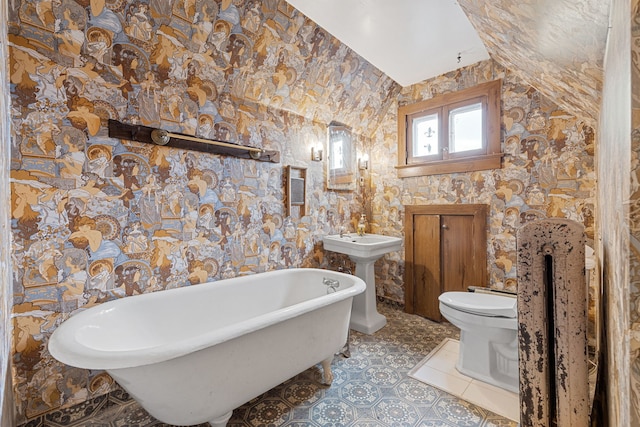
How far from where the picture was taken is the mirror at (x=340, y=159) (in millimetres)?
3248

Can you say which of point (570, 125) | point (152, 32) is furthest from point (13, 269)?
point (570, 125)

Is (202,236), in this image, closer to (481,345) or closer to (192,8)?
(192,8)

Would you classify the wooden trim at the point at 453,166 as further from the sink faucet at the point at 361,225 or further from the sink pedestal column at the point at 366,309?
the sink pedestal column at the point at 366,309

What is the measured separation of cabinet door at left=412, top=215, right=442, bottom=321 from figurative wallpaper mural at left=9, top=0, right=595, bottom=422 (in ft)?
1.00

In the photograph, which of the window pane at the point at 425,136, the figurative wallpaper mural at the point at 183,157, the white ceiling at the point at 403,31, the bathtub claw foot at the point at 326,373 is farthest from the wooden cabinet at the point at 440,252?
the bathtub claw foot at the point at 326,373

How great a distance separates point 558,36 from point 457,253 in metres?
2.23

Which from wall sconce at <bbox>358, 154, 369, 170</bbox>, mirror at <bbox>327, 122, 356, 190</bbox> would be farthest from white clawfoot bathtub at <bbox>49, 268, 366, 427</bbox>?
wall sconce at <bbox>358, 154, 369, 170</bbox>

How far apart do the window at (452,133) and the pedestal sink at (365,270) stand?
0.97 meters

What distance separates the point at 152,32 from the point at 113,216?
120 cm

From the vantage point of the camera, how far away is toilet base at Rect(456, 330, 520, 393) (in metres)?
1.93

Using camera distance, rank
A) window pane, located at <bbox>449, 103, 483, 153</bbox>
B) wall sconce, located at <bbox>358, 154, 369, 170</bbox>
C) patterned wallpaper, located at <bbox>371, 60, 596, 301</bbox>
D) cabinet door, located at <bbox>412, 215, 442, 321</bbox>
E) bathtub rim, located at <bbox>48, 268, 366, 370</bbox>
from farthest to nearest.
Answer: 1. wall sconce, located at <bbox>358, 154, 369, 170</bbox>
2. cabinet door, located at <bbox>412, 215, 442, 321</bbox>
3. window pane, located at <bbox>449, 103, 483, 153</bbox>
4. patterned wallpaper, located at <bbox>371, 60, 596, 301</bbox>
5. bathtub rim, located at <bbox>48, 268, 366, 370</bbox>

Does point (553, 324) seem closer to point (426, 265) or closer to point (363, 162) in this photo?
point (426, 265)

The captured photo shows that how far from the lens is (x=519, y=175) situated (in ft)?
8.48

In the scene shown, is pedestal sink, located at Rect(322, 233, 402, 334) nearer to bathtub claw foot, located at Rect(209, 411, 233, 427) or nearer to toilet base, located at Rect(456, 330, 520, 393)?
toilet base, located at Rect(456, 330, 520, 393)
